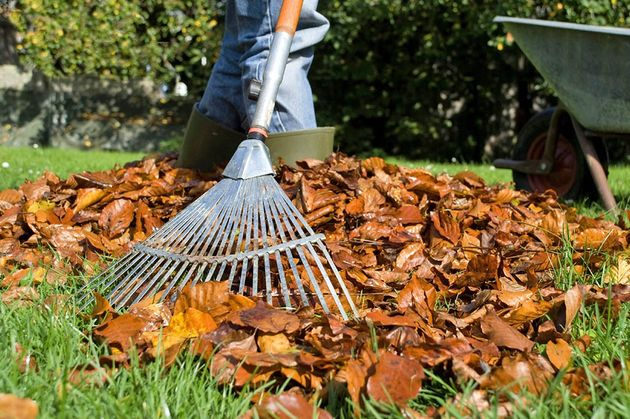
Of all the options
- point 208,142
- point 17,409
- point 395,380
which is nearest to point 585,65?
point 208,142

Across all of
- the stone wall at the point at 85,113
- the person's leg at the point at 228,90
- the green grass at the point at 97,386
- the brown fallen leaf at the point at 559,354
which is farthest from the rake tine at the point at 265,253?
the stone wall at the point at 85,113

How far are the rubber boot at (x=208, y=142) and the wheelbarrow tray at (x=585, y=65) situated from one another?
1263 millimetres

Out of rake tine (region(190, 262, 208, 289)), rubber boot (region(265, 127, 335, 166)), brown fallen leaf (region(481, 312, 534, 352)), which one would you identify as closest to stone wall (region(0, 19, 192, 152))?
rubber boot (region(265, 127, 335, 166))

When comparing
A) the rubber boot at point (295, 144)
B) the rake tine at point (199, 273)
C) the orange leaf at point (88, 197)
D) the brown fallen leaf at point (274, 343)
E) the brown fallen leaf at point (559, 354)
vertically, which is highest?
the rubber boot at point (295, 144)

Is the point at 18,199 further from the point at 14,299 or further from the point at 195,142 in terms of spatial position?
the point at 14,299

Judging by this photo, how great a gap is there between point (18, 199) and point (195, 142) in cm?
69

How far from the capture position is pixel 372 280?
1844 millimetres

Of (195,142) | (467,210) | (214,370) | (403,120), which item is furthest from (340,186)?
(403,120)

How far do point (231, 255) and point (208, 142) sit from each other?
1.11 m

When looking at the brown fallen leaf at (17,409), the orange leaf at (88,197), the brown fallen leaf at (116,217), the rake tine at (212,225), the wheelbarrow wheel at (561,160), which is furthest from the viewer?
the wheelbarrow wheel at (561,160)

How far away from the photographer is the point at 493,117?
8047 mm

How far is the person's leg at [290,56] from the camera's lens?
8.35ft

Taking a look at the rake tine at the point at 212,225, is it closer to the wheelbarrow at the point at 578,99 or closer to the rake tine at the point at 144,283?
the rake tine at the point at 144,283

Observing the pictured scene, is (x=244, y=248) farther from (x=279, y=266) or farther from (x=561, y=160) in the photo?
(x=561, y=160)
